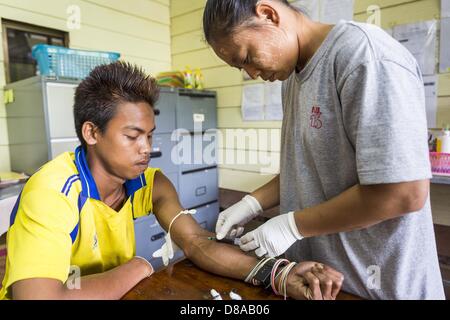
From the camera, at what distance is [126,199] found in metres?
1.18

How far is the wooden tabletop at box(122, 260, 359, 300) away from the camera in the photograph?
2.52 ft

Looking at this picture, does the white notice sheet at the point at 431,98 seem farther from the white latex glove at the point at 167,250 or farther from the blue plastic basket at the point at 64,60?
the blue plastic basket at the point at 64,60

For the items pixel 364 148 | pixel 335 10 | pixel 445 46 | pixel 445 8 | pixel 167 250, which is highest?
A: pixel 335 10

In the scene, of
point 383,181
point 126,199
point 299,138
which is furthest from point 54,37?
point 383,181

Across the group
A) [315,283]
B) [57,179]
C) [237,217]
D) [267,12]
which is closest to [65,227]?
[57,179]

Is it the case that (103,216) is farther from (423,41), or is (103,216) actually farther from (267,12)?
(423,41)

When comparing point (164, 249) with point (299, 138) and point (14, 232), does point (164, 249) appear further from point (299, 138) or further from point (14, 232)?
point (299, 138)

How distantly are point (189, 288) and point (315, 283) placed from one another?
0.32 m

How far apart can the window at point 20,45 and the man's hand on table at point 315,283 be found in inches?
95.8

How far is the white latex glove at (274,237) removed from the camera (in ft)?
2.74

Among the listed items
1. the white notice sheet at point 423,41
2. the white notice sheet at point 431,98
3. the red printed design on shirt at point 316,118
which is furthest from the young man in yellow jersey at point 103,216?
the white notice sheet at point 423,41

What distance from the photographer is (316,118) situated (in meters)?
0.80

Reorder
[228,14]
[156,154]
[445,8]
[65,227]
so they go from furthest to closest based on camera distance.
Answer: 1. [156,154]
2. [445,8]
3. [65,227]
4. [228,14]

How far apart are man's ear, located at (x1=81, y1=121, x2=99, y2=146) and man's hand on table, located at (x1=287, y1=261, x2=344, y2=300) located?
0.76 metres
